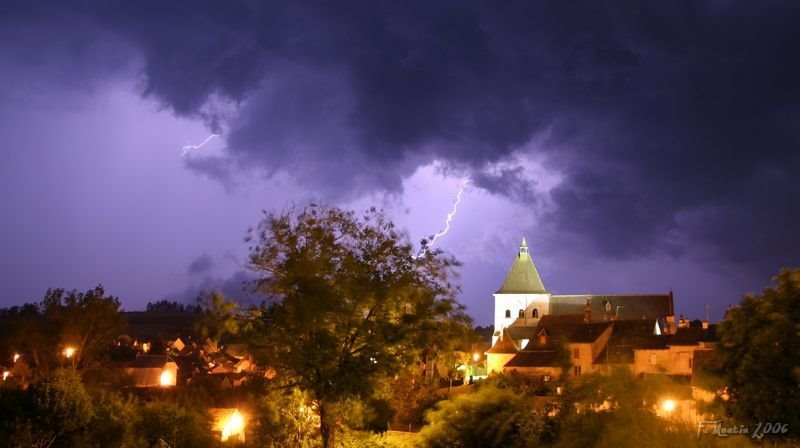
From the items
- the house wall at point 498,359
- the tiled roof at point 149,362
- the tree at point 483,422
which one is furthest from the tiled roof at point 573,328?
the tiled roof at point 149,362

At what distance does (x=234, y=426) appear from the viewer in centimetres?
3572

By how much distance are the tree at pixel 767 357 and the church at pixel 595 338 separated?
3.72 m

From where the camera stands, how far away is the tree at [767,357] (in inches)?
834

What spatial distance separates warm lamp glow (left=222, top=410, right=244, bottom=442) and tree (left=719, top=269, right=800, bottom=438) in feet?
76.3

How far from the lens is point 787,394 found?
840 inches

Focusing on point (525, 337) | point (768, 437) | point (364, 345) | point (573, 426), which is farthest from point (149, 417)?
point (525, 337)

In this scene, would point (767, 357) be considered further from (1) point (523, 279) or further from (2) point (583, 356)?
(1) point (523, 279)

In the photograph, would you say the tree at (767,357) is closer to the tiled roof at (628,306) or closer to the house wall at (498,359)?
the house wall at (498,359)

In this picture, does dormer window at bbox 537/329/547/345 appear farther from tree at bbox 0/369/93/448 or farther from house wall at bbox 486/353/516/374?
tree at bbox 0/369/93/448

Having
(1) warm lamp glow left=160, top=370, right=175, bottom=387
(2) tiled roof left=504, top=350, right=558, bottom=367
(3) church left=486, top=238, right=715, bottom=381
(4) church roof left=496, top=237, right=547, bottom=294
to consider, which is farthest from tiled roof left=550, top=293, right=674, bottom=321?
(1) warm lamp glow left=160, top=370, right=175, bottom=387

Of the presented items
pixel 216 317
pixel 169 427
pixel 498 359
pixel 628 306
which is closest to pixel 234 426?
pixel 169 427

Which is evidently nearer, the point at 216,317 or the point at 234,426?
the point at 216,317

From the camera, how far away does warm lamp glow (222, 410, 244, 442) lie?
1387 inches

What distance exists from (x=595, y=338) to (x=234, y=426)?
2905cm
